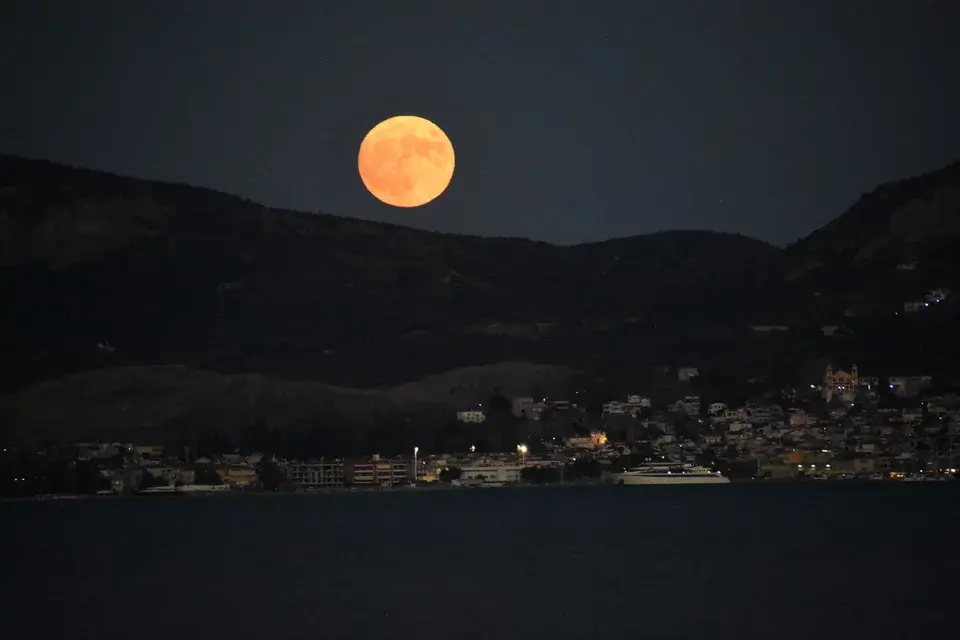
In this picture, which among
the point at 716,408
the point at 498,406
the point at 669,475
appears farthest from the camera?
the point at 498,406

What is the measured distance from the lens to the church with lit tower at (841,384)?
107 m

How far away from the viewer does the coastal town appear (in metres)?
91.0

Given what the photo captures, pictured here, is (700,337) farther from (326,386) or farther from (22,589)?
(22,589)

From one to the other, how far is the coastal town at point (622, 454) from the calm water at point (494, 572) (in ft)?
73.3

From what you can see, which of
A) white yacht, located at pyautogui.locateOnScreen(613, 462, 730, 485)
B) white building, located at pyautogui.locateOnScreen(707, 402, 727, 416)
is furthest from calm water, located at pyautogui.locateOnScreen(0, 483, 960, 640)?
white building, located at pyautogui.locateOnScreen(707, 402, 727, 416)

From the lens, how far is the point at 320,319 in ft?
459

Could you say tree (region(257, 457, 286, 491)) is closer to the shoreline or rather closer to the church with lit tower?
the shoreline

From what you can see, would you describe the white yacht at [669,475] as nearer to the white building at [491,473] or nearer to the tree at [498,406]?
the white building at [491,473]

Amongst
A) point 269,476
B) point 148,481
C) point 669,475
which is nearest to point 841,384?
point 669,475

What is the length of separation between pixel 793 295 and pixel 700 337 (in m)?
11.0

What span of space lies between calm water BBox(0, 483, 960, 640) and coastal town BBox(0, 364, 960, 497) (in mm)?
22353

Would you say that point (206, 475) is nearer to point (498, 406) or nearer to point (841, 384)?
point (498, 406)

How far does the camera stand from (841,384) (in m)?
109

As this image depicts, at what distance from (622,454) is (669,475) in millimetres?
4524
